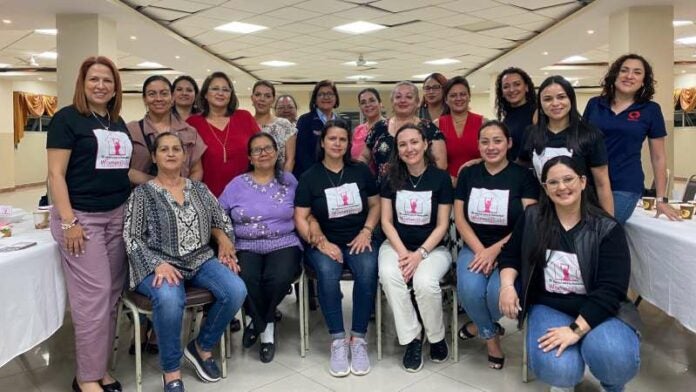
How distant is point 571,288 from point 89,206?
2.11m

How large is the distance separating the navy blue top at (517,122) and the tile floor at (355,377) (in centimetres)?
110

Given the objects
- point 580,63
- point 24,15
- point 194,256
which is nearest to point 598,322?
point 194,256

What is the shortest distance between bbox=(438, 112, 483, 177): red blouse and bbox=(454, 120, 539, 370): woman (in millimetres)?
449

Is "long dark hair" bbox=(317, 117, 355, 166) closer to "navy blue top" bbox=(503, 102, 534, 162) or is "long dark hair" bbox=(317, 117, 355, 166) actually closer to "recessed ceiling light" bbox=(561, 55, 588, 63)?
"navy blue top" bbox=(503, 102, 534, 162)

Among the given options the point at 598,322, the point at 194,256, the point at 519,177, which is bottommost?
the point at 598,322

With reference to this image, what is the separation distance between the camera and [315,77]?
1262cm

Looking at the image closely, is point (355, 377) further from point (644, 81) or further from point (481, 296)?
point (644, 81)

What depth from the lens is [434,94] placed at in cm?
347

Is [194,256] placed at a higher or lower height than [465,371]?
higher

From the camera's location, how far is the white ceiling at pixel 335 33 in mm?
5836

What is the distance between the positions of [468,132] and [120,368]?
2374 millimetres

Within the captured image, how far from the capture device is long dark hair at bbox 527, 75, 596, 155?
7.49 feet

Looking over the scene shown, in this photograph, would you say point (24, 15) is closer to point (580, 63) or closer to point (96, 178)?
point (96, 178)

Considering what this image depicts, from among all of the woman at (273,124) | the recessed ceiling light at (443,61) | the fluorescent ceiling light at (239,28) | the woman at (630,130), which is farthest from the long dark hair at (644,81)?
the recessed ceiling light at (443,61)
